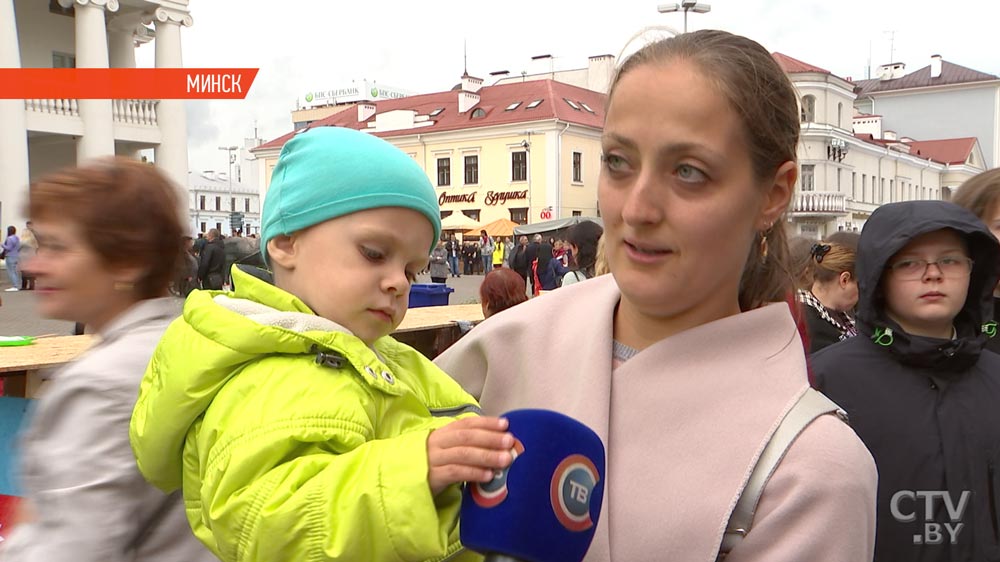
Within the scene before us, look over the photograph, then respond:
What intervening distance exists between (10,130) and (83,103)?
5.87 feet

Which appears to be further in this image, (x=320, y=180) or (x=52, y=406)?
(x=52, y=406)

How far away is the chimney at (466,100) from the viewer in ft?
139

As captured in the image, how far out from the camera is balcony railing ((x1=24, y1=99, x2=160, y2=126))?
20031 millimetres

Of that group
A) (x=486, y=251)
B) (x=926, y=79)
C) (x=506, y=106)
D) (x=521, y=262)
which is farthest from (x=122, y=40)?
(x=926, y=79)

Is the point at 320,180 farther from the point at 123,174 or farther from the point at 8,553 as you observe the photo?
the point at 8,553

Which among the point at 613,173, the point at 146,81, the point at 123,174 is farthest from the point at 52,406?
the point at 146,81

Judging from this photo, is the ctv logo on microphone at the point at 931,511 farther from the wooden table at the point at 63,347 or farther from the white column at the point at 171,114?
the white column at the point at 171,114

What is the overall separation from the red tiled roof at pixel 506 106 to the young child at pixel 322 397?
3717cm

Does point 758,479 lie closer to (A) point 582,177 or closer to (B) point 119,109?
(B) point 119,109

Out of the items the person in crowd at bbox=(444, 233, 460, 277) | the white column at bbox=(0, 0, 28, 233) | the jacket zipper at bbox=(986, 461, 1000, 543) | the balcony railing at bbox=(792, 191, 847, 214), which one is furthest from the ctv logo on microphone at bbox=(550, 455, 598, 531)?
the balcony railing at bbox=(792, 191, 847, 214)

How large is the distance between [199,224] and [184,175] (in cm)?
5003

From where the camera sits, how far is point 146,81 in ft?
60.0

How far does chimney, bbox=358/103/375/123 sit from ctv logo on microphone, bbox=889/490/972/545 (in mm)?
45270

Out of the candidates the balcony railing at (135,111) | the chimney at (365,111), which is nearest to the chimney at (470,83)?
the chimney at (365,111)
